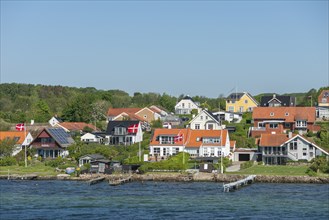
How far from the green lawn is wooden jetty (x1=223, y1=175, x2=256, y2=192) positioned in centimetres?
280

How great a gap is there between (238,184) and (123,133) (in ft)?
84.5

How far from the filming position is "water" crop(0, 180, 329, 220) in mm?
43281

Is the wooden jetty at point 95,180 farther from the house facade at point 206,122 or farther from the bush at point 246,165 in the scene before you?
the house facade at point 206,122

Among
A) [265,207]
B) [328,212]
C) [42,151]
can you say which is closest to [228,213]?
[265,207]

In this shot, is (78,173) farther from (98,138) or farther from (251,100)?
(251,100)

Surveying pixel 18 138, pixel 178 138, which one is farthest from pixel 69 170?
pixel 18 138

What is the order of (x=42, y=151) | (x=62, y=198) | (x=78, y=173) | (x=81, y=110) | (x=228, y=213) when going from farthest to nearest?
(x=81, y=110) < (x=42, y=151) < (x=78, y=173) < (x=62, y=198) < (x=228, y=213)

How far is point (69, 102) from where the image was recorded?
107 metres

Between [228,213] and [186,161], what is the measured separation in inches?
937

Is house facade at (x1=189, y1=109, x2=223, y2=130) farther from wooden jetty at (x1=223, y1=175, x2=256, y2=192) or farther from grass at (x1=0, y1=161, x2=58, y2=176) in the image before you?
wooden jetty at (x1=223, y1=175, x2=256, y2=192)

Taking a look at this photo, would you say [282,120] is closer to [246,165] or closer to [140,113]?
[246,165]

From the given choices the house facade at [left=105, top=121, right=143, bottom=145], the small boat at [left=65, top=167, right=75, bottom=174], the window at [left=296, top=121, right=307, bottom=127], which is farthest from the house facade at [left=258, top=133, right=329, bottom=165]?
the small boat at [left=65, top=167, right=75, bottom=174]

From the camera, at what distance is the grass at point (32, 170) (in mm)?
64625

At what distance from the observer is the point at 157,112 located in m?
104
